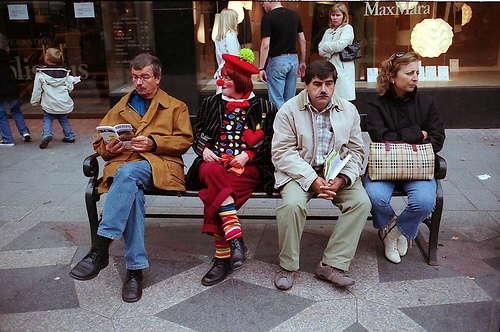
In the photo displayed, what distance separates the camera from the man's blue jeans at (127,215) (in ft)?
11.6

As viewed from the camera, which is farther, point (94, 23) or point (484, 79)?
point (94, 23)

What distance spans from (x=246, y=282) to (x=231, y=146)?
3.60ft

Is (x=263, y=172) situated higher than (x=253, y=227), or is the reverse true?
(x=263, y=172)

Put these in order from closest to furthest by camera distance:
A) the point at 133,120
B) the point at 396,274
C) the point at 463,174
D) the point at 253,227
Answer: the point at 396,274 < the point at 133,120 < the point at 253,227 < the point at 463,174

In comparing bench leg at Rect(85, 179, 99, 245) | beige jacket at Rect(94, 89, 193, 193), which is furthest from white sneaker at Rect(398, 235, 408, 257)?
bench leg at Rect(85, 179, 99, 245)

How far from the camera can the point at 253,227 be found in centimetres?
466

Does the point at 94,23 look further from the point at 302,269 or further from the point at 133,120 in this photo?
the point at 302,269

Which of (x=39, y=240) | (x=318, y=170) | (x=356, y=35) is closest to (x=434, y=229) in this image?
(x=318, y=170)

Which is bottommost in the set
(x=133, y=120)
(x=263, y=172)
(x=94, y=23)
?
(x=263, y=172)

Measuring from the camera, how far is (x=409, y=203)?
3797 mm

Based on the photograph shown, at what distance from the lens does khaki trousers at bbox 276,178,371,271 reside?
3602 mm

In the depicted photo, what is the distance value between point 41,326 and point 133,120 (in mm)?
1684

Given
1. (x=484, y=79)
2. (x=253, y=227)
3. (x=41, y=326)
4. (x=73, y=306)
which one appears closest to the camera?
(x=41, y=326)

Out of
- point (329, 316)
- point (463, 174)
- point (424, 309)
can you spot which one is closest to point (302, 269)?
point (329, 316)
